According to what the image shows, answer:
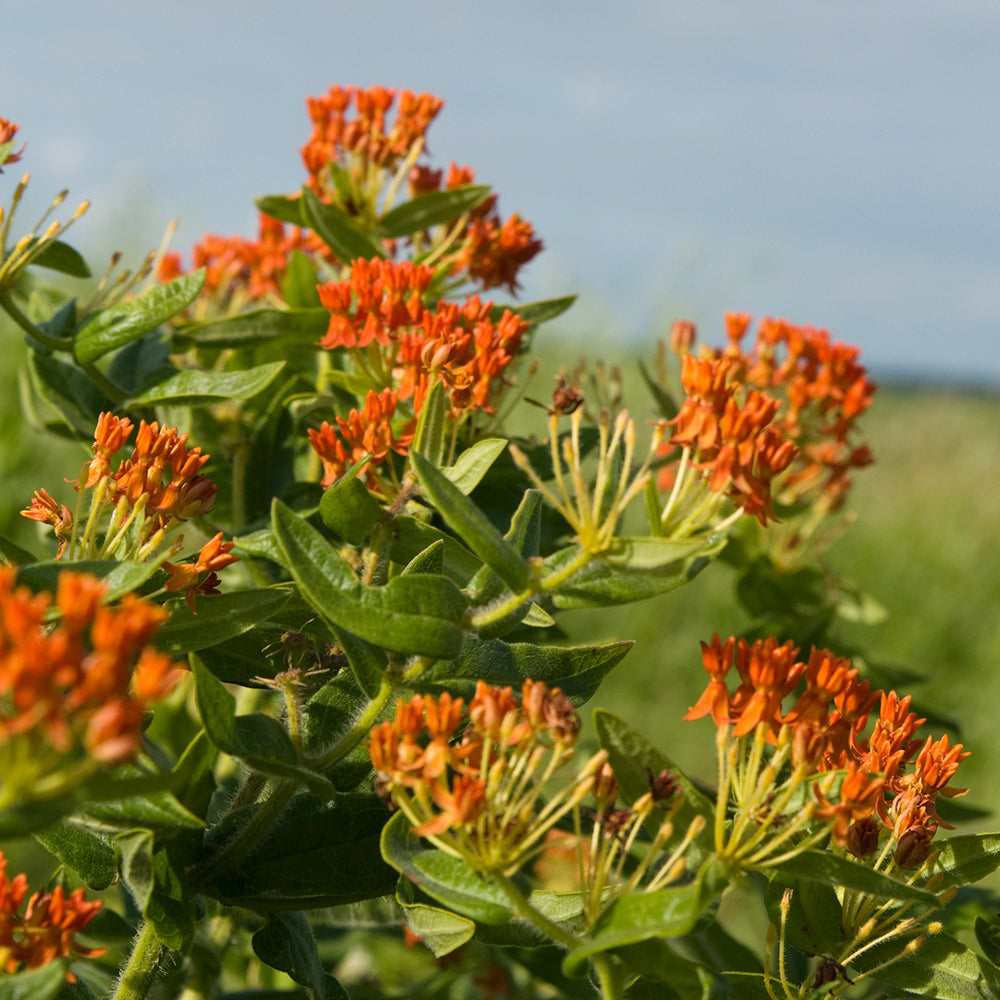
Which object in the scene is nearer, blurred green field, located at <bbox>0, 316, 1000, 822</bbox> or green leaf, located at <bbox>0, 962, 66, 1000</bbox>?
green leaf, located at <bbox>0, 962, 66, 1000</bbox>

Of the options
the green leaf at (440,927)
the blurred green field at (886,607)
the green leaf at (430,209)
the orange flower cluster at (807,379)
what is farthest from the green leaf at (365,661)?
the blurred green field at (886,607)

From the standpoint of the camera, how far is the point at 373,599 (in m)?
1.09

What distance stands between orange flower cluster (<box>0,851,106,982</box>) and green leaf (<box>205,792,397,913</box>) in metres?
0.22

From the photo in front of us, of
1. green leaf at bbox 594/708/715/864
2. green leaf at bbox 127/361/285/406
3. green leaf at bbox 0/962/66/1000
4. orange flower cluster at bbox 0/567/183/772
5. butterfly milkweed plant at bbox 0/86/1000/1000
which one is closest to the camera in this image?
orange flower cluster at bbox 0/567/183/772

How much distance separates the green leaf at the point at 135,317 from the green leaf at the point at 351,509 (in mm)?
463

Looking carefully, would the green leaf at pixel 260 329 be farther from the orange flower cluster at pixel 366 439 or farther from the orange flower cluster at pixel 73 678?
the orange flower cluster at pixel 73 678

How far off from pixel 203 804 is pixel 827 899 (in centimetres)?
69

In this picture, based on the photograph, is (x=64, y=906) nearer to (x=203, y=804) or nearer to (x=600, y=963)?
(x=203, y=804)

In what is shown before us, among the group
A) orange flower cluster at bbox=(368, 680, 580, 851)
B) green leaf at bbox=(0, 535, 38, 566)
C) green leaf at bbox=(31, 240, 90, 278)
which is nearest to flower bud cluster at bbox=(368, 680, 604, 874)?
orange flower cluster at bbox=(368, 680, 580, 851)

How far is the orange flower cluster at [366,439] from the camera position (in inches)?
55.7

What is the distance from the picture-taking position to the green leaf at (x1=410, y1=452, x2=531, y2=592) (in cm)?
104

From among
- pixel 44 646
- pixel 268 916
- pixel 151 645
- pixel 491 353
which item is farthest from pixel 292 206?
pixel 44 646

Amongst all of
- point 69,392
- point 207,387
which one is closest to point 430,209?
point 207,387

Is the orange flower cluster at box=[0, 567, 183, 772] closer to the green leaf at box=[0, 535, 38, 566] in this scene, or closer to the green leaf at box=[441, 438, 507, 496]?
the green leaf at box=[0, 535, 38, 566]
